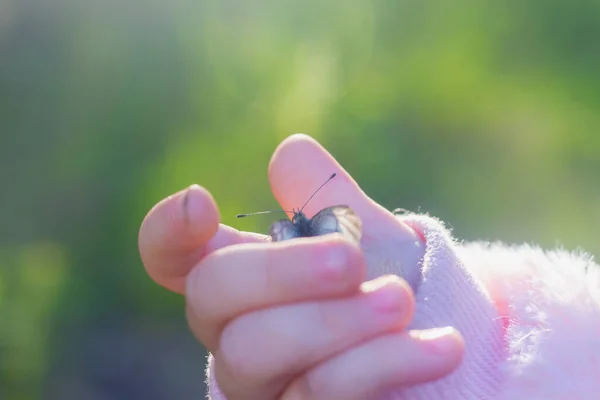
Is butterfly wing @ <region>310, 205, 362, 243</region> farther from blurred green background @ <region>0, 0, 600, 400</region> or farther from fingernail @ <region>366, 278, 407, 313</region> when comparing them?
blurred green background @ <region>0, 0, 600, 400</region>

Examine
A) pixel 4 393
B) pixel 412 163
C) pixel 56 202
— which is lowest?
pixel 4 393

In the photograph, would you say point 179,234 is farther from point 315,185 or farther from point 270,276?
point 315,185

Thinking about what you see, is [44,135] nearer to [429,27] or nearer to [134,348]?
[134,348]

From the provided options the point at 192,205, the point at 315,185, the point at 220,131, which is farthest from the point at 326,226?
the point at 220,131

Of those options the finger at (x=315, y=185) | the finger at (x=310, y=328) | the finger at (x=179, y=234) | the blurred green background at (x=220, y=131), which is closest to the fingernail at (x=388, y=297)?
the finger at (x=310, y=328)

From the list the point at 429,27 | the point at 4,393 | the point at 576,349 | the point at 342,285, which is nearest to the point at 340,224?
the point at 342,285

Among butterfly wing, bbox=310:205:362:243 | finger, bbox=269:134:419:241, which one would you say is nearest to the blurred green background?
finger, bbox=269:134:419:241
